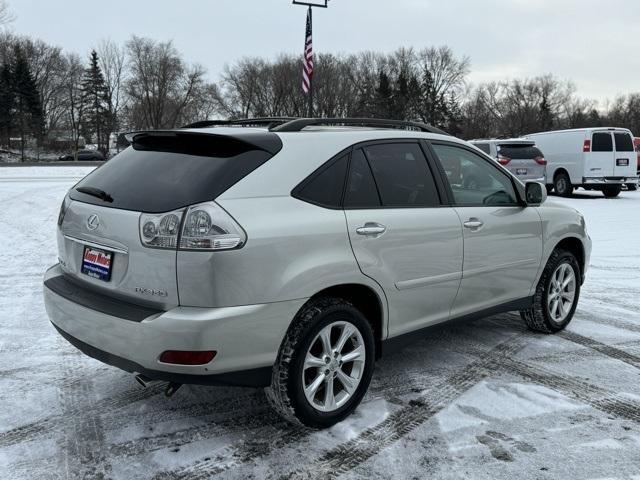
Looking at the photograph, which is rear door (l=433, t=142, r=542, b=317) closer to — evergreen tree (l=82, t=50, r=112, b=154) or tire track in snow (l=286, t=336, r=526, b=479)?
Result: tire track in snow (l=286, t=336, r=526, b=479)

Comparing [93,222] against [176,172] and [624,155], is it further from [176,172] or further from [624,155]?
[624,155]

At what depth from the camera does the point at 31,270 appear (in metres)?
6.89

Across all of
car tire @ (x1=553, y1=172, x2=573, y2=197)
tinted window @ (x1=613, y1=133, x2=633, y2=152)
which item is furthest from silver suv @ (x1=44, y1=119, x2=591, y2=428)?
tinted window @ (x1=613, y1=133, x2=633, y2=152)

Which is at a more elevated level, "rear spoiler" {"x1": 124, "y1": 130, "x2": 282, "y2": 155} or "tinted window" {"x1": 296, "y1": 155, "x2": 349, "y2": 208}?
"rear spoiler" {"x1": 124, "y1": 130, "x2": 282, "y2": 155}

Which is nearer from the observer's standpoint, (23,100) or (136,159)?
(136,159)

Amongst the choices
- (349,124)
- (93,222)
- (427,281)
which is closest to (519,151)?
(349,124)

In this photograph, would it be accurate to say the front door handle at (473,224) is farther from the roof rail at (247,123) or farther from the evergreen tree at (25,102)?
the evergreen tree at (25,102)

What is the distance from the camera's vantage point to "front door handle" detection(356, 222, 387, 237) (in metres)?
3.21

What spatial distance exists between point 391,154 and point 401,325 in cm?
107

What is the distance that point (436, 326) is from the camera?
3.86 metres

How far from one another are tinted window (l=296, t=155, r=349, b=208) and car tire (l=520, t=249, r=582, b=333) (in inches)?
94.6

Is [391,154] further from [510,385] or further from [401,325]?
[510,385]

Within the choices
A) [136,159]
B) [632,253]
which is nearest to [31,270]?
[136,159]

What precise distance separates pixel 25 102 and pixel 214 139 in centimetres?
7768
